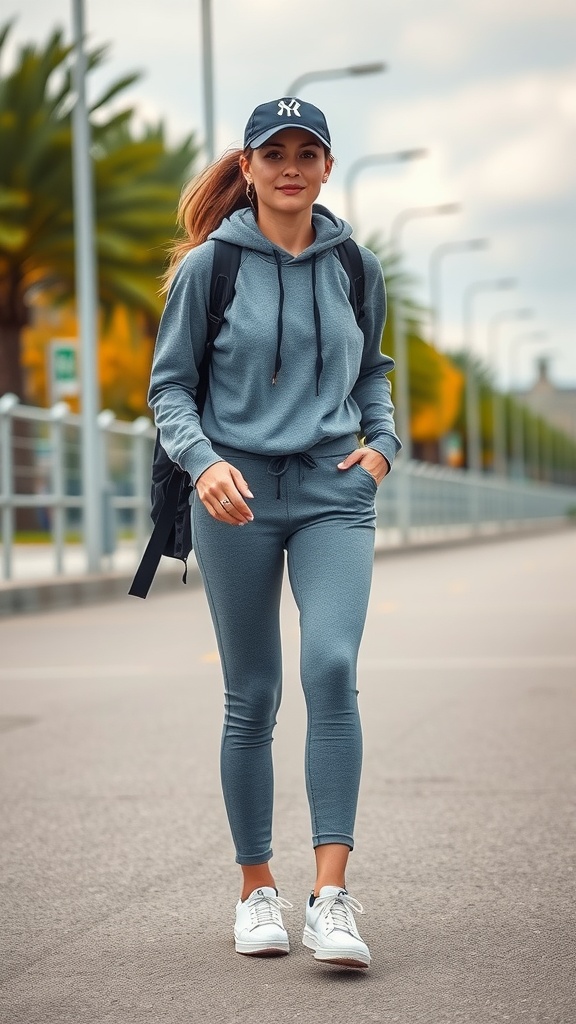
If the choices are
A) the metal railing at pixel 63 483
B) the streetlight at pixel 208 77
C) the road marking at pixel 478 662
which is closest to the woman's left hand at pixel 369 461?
the road marking at pixel 478 662

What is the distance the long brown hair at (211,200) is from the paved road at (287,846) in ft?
5.15

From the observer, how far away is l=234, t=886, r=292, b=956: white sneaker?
3.76 meters

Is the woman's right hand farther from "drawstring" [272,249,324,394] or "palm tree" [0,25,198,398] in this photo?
"palm tree" [0,25,198,398]

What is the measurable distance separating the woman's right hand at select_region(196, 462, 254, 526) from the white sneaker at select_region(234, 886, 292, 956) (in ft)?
2.86

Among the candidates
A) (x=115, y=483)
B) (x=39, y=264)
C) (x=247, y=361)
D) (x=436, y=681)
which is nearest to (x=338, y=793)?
Answer: (x=247, y=361)

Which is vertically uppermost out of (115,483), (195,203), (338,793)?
(195,203)

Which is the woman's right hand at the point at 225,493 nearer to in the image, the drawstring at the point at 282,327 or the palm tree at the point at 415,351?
the drawstring at the point at 282,327

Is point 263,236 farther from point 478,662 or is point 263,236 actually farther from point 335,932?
Answer: point 478,662

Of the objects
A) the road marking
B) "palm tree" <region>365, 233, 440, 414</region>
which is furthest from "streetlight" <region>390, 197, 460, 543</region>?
the road marking

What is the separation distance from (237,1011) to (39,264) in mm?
22713

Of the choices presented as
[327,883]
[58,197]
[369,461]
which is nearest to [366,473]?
[369,461]

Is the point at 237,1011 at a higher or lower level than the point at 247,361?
lower

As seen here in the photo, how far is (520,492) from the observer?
7975 centimetres

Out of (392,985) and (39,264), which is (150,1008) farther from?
(39,264)
